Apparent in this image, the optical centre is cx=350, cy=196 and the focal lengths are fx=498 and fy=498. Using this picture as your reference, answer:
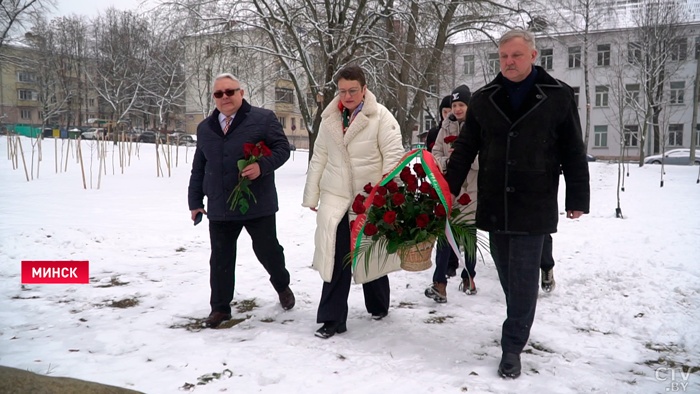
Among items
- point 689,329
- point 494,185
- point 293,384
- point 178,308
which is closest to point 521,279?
point 494,185

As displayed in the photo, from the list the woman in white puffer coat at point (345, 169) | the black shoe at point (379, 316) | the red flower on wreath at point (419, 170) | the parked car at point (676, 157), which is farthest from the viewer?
the parked car at point (676, 157)

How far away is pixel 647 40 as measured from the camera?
25672 mm

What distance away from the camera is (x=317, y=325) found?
392 centimetres

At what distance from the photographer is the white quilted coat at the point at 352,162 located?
3.63m

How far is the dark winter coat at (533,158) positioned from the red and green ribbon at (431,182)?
29 centimetres

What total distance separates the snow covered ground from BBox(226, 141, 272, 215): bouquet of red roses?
3.15ft

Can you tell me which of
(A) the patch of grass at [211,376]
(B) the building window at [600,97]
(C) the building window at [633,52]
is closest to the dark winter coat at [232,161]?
(A) the patch of grass at [211,376]

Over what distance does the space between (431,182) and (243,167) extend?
144 centimetres

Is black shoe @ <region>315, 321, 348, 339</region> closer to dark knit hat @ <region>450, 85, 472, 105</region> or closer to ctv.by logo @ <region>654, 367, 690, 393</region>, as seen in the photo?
ctv.by logo @ <region>654, 367, 690, 393</region>

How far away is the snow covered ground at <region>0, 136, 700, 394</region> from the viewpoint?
291 centimetres

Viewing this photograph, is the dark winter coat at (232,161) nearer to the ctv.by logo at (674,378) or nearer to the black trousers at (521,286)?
the black trousers at (521,286)

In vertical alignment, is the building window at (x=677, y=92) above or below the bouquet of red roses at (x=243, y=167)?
above

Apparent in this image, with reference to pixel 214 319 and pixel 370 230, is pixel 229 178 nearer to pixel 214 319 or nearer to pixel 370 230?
pixel 214 319

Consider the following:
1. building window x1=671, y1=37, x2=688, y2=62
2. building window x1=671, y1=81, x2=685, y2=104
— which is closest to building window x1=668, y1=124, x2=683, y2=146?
building window x1=671, y1=81, x2=685, y2=104
